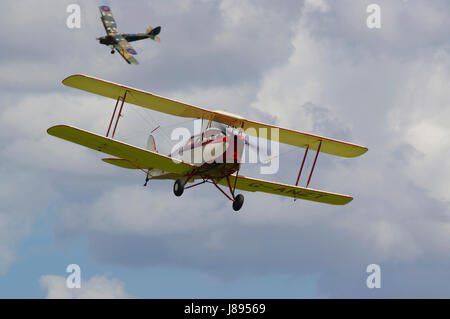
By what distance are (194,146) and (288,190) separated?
478 cm

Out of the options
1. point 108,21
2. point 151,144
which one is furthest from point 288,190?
point 108,21

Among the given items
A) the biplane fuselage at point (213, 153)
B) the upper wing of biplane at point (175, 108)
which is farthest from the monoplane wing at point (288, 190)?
the biplane fuselage at point (213, 153)

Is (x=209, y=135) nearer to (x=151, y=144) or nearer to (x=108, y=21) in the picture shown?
(x=151, y=144)

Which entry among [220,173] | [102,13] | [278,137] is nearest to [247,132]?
[278,137]

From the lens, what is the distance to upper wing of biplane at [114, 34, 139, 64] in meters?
43.0

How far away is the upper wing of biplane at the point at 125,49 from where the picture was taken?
42969 mm

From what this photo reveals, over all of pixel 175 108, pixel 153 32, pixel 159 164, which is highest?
pixel 153 32

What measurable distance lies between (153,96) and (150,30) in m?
27.4

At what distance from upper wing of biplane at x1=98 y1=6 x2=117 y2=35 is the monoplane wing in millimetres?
22889

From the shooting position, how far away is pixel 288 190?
86.8 ft

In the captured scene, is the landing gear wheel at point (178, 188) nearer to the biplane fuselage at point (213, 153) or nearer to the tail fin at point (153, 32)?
the biplane fuselage at point (213, 153)
